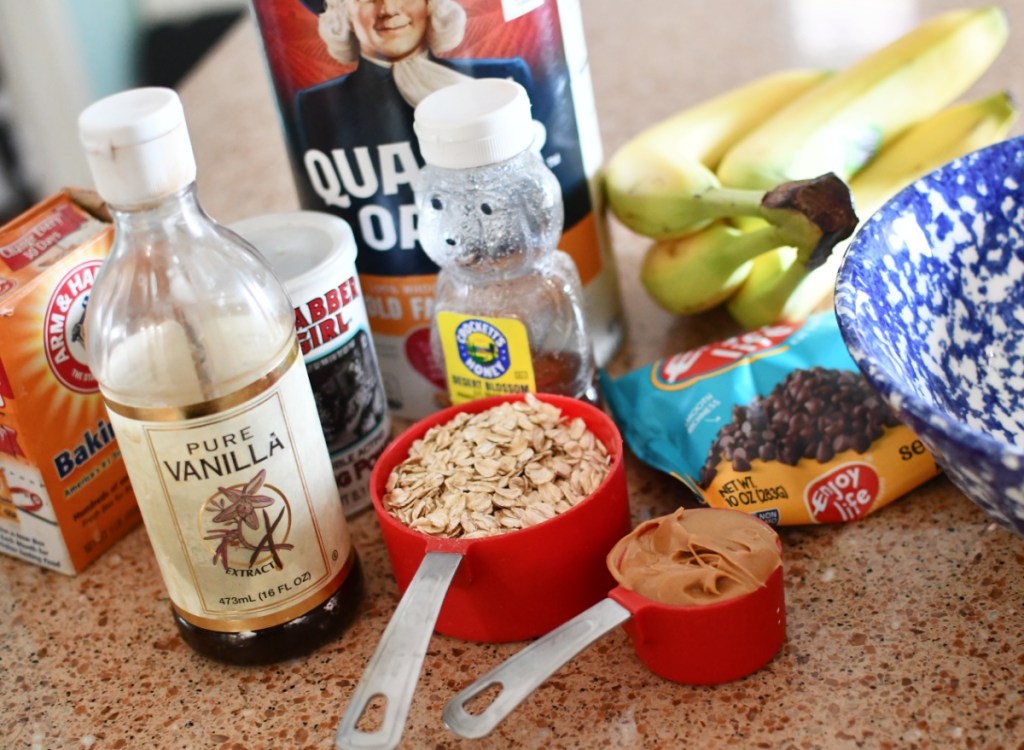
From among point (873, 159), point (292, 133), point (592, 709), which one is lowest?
point (592, 709)

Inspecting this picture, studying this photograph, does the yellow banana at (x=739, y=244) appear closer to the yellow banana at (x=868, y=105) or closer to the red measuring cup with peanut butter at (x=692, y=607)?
the yellow banana at (x=868, y=105)

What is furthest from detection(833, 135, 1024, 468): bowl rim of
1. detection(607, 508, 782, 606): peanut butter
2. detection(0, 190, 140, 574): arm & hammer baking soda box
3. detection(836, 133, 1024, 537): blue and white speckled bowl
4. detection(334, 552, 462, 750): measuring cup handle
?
detection(0, 190, 140, 574): arm & hammer baking soda box

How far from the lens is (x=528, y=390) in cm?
69

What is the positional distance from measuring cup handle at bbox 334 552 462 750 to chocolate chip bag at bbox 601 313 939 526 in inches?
7.2

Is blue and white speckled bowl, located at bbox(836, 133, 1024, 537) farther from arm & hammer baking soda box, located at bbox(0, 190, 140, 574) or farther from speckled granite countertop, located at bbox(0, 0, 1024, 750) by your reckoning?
arm & hammer baking soda box, located at bbox(0, 190, 140, 574)

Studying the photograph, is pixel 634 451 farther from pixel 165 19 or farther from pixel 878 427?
pixel 165 19

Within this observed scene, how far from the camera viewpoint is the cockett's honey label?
55 cm

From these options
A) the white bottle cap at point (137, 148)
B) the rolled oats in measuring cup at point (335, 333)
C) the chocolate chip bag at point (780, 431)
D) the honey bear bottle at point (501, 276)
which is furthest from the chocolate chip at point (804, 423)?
the white bottle cap at point (137, 148)

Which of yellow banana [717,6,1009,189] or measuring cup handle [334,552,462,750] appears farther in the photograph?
yellow banana [717,6,1009,189]

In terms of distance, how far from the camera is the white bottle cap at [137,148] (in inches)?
19.4

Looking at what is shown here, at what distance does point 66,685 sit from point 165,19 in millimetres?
2329

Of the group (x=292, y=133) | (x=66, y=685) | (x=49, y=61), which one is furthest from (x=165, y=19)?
(x=66, y=685)

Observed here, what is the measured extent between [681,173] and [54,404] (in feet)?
1.38

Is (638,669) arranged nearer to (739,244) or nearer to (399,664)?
(399,664)
